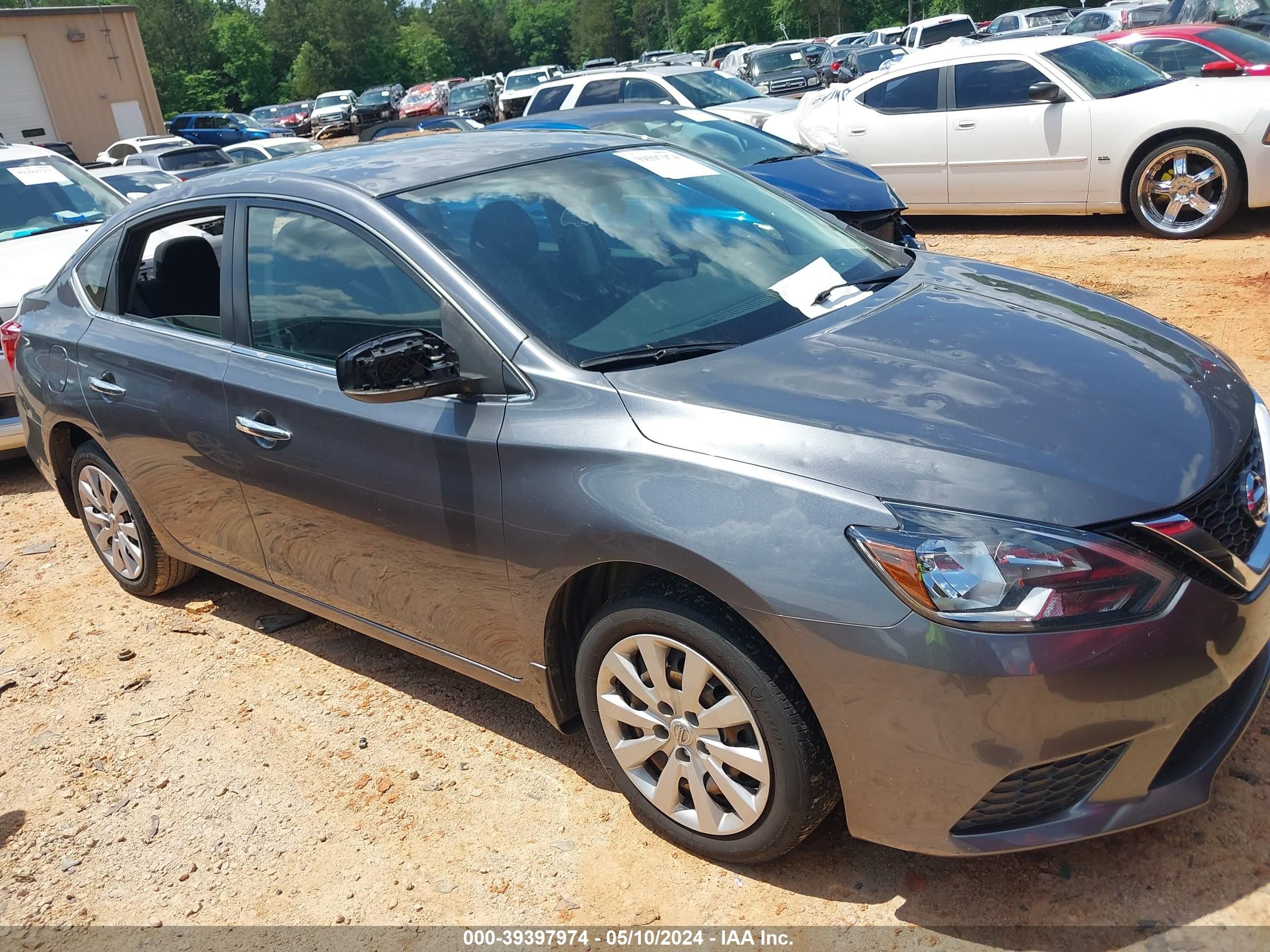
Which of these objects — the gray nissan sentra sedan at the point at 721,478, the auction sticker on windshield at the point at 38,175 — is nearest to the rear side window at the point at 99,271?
the gray nissan sentra sedan at the point at 721,478

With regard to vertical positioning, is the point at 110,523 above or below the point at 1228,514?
below

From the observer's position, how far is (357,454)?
326 centimetres

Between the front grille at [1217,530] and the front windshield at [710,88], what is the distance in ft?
36.4

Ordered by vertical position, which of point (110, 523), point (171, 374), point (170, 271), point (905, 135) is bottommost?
point (110, 523)

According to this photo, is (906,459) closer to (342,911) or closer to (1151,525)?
(1151,525)

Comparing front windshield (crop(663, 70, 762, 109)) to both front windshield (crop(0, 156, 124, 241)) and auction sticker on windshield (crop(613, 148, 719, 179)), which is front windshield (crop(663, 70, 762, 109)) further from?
auction sticker on windshield (crop(613, 148, 719, 179))

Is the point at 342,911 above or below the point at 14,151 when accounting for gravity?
below

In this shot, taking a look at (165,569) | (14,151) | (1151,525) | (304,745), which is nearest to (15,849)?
(304,745)

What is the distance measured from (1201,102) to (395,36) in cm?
7977

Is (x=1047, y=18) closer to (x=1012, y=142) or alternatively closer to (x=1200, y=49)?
(x=1200, y=49)

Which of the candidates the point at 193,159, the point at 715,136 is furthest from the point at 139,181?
the point at 193,159

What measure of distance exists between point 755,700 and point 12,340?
413 centimetres

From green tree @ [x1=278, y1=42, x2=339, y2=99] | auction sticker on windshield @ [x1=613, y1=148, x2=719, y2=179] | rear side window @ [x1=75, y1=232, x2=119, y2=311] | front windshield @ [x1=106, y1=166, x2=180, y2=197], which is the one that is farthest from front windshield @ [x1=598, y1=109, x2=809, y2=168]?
green tree @ [x1=278, y1=42, x2=339, y2=99]

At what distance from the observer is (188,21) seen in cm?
6425
